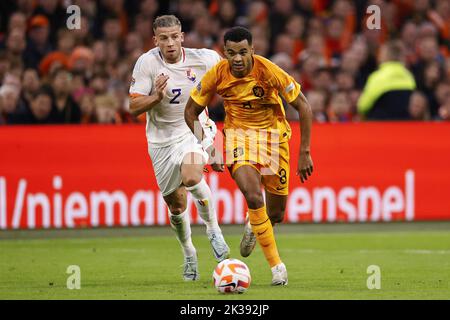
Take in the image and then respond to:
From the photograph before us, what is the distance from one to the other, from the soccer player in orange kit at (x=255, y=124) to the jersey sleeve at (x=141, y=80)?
31.3 inches

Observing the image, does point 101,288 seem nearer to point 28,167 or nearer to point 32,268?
point 32,268

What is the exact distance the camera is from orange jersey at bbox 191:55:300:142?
1027 centimetres

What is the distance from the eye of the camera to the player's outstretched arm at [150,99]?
35.4 feet

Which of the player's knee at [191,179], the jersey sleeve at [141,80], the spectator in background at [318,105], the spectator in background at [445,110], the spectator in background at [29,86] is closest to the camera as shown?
the player's knee at [191,179]

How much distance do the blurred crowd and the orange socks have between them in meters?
7.14

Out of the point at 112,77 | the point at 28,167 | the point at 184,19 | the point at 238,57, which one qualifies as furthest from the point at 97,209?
the point at 238,57

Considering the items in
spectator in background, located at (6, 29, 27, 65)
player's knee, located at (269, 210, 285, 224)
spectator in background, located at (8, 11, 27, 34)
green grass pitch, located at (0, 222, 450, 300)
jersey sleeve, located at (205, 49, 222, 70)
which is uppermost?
spectator in background, located at (8, 11, 27, 34)

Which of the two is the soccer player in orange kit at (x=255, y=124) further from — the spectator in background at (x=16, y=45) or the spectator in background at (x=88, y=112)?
the spectator in background at (x=16, y=45)

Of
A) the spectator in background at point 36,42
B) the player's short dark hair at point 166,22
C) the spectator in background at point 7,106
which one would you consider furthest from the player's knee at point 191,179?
the spectator in background at point 36,42

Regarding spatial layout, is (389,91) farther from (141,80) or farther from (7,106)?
(141,80)

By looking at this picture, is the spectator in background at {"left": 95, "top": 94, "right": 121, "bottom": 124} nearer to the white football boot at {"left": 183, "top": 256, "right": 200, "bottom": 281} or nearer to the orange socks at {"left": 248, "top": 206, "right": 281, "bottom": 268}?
the white football boot at {"left": 183, "top": 256, "right": 200, "bottom": 281}

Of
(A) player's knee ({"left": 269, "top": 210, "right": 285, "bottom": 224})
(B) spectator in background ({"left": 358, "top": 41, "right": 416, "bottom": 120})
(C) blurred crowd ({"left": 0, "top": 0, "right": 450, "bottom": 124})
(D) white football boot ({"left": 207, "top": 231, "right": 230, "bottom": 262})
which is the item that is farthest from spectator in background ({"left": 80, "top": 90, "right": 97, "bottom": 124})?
(A) player's knee ({"left": 269, "top": 210, "right": 285, "bottom": 224})

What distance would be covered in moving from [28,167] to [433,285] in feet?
25.5

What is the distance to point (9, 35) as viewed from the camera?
18.8 metres
